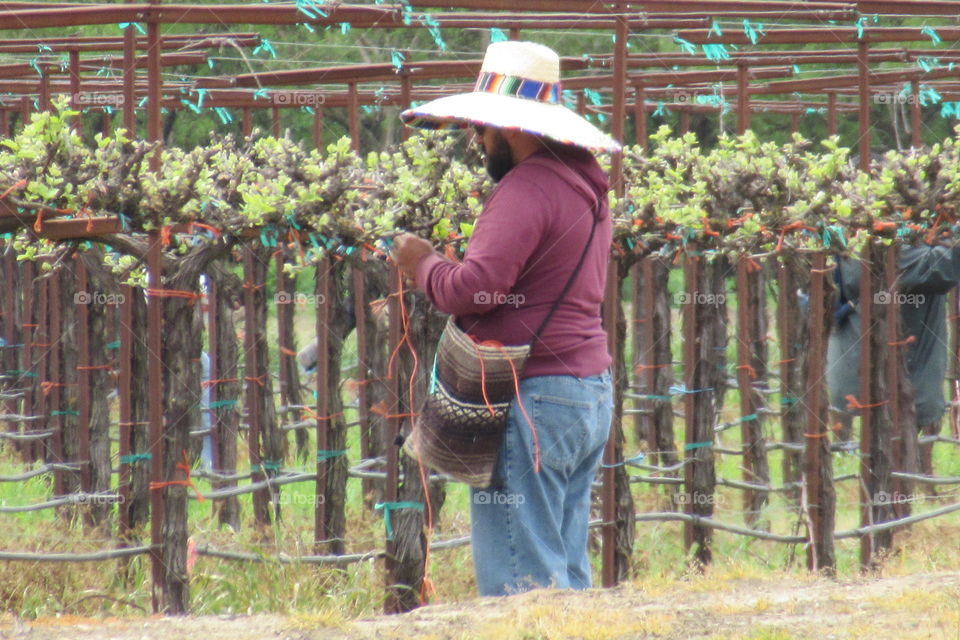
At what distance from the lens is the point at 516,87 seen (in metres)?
3.62

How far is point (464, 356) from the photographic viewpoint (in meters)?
3.44

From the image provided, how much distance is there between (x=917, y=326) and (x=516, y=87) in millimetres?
4295

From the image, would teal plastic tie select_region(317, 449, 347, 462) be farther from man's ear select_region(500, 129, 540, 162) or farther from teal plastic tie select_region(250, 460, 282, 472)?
man's ear select_region(500, 129, 540, 162)

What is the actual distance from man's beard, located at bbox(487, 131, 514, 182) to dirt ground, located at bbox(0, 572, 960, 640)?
3.93 feet

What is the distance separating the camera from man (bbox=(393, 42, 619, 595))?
3.31 m

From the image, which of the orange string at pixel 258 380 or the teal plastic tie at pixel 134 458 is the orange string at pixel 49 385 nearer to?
the orange string at pixel 258 380

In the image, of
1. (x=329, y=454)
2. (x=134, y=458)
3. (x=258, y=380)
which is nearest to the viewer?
(x=329, y=454)

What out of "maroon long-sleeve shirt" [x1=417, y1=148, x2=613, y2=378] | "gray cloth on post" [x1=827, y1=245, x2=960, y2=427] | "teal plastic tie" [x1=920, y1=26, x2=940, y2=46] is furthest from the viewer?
"gray cloth on post" [x1=827, y1=245, x2=960, y2=427]

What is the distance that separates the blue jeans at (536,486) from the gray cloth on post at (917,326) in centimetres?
351

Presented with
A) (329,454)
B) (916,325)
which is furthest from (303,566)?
(916,325)

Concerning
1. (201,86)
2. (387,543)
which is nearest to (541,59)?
(387,543)

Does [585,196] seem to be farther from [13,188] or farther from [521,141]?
[13,188]

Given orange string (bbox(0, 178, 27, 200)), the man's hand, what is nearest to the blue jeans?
the man's hand

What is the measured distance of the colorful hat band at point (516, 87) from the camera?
11.9 feet
